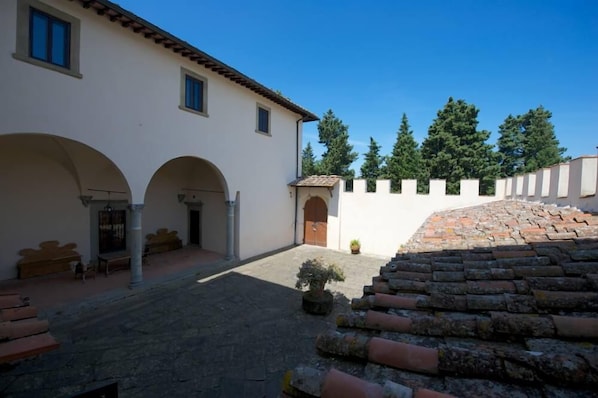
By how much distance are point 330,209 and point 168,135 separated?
29.4 feet

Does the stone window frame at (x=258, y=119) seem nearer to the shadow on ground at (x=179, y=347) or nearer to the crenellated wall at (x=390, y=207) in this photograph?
the crenellated wall at (x=390, y=207)

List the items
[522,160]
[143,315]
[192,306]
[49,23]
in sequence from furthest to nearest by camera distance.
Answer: [522,160]
[192,306]
[143,315]
[49,23]

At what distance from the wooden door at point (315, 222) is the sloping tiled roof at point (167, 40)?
623 cm

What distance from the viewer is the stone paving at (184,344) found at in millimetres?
4355

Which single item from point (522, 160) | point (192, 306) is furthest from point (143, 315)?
point (522, 160)

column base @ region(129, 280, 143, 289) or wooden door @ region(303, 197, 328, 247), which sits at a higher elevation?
wooden door @ region(303, 197, 328, 247)

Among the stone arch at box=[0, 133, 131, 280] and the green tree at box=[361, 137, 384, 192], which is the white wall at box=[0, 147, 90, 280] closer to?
the stone arch at box=[0, 133, 131, 280]

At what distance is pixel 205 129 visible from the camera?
9805 mm

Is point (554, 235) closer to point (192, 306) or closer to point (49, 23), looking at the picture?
point (192, 306)

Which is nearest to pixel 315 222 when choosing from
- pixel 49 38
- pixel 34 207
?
pixel 34 207

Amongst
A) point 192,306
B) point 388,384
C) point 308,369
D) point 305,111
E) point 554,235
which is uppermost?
point 305,111

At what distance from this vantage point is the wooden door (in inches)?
595

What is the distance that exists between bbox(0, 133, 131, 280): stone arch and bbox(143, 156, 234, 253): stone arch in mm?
2188

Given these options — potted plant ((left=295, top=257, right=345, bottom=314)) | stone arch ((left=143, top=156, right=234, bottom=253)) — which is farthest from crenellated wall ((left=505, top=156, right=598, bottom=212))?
stone arch ((left=143, top=156, right=234, bottom=253))
